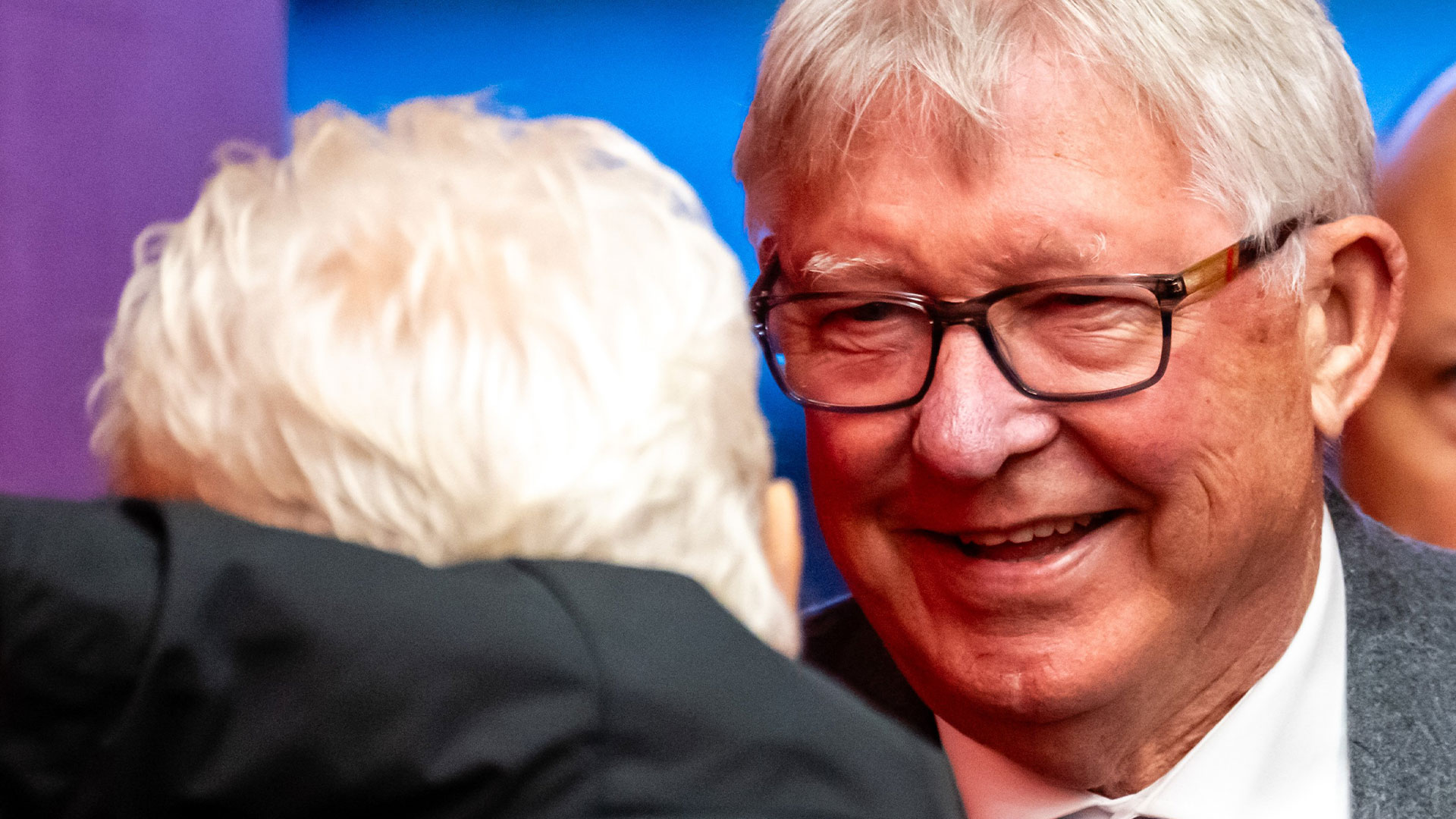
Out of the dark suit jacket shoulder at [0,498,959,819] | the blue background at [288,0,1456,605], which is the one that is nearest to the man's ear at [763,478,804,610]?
the dark suit jacket shoulder at [0,498,959,819]

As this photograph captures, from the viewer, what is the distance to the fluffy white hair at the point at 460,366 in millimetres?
778

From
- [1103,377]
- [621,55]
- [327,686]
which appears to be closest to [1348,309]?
[1103,377]

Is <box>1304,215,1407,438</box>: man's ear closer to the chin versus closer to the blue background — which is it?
the chin

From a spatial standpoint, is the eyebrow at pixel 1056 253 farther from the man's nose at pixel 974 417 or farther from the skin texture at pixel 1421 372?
the skin texture at pixel 1421 372

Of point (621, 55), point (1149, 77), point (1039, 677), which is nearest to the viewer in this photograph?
point (1149, 77)

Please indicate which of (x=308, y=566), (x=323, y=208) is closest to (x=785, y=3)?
(x=323, y=208)

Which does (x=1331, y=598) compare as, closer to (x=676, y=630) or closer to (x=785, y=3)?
(x=785, y=3)

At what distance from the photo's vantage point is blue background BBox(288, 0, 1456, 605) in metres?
1.96

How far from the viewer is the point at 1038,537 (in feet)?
4.73

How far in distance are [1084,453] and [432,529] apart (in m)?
0.81

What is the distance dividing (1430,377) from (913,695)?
3.06 ft

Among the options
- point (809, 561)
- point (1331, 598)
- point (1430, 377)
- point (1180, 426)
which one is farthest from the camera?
point (809, 561)

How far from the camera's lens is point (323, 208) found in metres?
0.89

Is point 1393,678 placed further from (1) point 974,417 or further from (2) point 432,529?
(2) point 432,529
